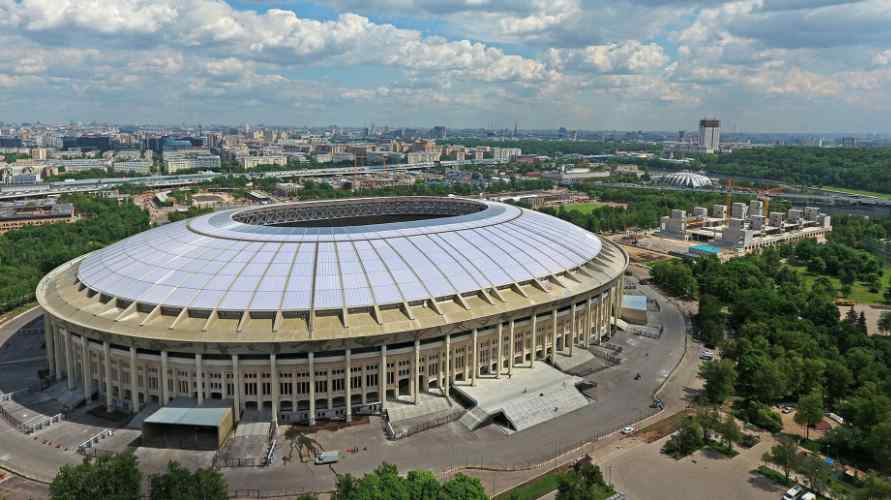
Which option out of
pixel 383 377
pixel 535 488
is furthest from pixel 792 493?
pixel 383 377

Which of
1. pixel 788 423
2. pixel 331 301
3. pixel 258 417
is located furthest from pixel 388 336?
pixel 788 423

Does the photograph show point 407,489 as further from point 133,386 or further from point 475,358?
point 133,386

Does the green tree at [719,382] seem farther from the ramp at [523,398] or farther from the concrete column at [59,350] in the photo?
the concrete column at [59,350]

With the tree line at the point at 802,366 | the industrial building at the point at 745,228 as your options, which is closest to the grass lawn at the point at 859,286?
the industrial building at the point at 745,228

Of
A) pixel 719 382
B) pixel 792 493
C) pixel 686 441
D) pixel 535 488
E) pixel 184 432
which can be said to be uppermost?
pixel 719 382

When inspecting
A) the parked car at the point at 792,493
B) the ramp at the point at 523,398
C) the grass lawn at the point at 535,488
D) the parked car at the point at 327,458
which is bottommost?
the grass lawn at the point at 535,488

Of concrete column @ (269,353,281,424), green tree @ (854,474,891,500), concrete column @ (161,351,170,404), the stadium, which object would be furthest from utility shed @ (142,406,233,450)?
green tree @ (854,474,891,500)
